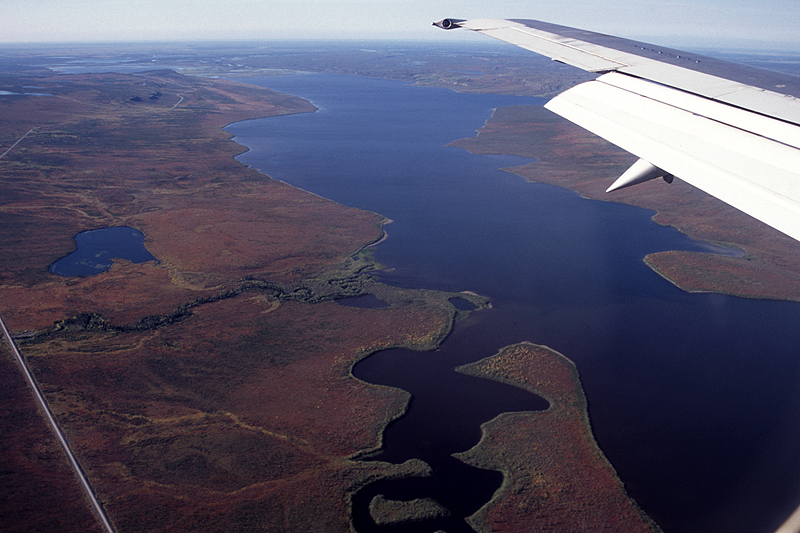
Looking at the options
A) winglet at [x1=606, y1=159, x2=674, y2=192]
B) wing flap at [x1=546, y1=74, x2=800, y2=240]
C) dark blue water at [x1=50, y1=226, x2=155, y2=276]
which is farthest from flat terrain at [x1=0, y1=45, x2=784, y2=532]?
wing flap at [x1=546, y1=74, x2=800, y2=240]

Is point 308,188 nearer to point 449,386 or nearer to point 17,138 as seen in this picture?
point 449,386

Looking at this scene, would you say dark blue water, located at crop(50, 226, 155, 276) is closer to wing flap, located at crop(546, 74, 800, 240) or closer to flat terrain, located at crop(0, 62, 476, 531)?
flat terrain, located at crop(0, 62, 476, 531)

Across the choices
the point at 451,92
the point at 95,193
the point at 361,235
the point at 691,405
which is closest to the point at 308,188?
the point at 361,235

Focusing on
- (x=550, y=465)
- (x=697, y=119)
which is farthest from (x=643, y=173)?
(x=550, y=465)

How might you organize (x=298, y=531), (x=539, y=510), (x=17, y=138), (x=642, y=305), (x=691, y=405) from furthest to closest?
(x=17, y=138) → (x=642, y=305) → (x=691, y=405) → (x=539, y=510) → (x=298, y=531)

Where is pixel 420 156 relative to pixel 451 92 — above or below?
below

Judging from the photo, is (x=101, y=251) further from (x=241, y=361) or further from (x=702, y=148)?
(x=702, y=148)
